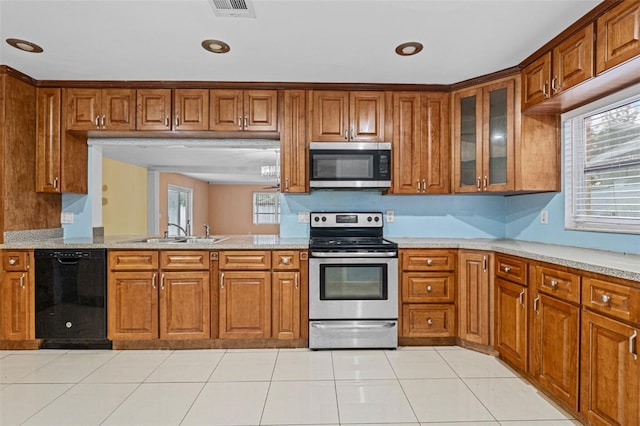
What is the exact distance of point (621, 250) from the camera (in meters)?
2.26

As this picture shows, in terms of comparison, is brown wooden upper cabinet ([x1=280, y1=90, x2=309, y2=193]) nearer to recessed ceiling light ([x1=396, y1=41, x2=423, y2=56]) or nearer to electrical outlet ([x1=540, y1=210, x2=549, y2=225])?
recessed ceiling light ([x1=396, y1=41, x2=423, y2=56])

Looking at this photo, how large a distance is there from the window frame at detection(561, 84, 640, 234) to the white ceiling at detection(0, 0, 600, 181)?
59 cm

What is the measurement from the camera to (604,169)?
2.47 meters

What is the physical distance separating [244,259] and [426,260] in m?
1.55

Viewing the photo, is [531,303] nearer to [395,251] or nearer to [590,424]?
[590,424]

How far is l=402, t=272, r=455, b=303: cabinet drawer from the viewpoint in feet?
9.95

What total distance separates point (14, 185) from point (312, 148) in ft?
8.25

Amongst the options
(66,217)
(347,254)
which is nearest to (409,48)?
(347,254)

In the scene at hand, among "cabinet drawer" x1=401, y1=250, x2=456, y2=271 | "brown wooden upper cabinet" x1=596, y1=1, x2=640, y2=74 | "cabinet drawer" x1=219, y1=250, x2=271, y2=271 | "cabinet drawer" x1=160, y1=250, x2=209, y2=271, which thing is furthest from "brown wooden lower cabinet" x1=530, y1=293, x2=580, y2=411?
"cabinet drawer" x1=160, y1=250, x2=209, y2=271

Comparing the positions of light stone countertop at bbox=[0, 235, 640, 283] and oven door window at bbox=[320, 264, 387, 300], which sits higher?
light stone countertop at bbox=[0, 235, 640, 283]

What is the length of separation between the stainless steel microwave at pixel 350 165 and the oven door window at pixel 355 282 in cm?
74

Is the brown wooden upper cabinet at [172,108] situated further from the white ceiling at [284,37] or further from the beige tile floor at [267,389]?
the beige tile floor at [267,389]

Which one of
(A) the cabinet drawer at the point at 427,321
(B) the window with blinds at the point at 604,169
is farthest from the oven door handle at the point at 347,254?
(B) the window with blinds at the point at 604,169

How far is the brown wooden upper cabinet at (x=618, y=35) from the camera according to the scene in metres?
1.81
